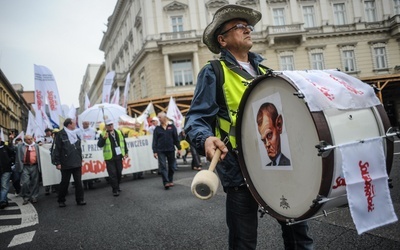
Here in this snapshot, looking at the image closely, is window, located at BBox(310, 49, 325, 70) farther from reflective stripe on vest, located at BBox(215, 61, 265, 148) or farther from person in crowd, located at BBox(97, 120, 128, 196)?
reflective stripe on vest, located at BBox(215, 61, 265, 148)

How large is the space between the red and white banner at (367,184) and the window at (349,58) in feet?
100

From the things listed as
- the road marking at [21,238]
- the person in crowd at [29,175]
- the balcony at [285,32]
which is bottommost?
the road marking at [21,238]

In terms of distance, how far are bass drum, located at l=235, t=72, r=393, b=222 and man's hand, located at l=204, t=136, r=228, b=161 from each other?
27 centimetres

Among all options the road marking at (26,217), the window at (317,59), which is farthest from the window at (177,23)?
the road marking at (26,217)

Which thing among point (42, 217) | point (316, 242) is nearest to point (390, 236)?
point (316, 242)

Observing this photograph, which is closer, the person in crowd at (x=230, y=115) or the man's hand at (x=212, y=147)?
the man's hand at (x=212, y=147)

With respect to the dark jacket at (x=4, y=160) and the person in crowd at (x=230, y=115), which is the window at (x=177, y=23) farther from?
the person in crowd at (x=230, y=115)

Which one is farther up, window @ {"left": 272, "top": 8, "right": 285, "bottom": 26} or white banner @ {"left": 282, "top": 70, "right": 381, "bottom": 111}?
window @ {"left": 272, "top": 8, "right": 285, "bottom": 26}

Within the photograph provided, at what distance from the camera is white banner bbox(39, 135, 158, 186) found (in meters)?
8.77

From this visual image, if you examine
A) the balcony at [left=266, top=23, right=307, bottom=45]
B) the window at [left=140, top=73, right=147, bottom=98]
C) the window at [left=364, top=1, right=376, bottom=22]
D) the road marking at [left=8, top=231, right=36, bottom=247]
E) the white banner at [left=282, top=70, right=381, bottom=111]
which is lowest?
the road marking at [left=8, top=231, right=36, bottom=247]

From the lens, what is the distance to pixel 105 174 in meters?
9.52

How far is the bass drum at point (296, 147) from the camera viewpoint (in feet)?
4.50

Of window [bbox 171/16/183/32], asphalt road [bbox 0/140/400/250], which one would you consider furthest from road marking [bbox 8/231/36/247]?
window [bbox 171/16/183/32]

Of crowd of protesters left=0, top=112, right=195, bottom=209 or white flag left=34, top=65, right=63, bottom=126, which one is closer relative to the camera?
crowd of protesters left=0, top=112, right=195, bottom=209
